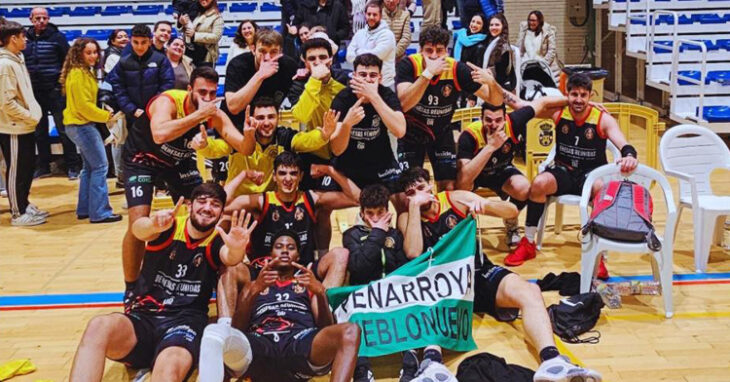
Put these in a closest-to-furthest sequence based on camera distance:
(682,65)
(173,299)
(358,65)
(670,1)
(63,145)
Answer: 1. (173,299)
2. (358,65)
3. (63,145)
4. (682,65)
5. (670,1)

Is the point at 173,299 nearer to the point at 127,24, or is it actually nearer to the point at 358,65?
the point at 358,65

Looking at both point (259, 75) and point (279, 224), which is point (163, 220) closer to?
point (279, 224)

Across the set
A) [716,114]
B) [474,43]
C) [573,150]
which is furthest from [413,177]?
[716,114]

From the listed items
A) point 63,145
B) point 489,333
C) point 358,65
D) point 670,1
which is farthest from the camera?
point 670,1

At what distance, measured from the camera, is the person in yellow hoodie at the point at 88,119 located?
8695 millimetres

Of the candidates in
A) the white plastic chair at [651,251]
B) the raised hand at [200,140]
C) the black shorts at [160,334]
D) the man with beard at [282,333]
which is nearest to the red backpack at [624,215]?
the white plastic chair at [651,251]

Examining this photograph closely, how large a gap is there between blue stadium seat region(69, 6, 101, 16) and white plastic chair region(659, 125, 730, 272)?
1076cm

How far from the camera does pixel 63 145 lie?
1062cm

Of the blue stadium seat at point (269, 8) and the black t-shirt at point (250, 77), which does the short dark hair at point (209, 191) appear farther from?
the blue stadium seat at point (269, 8)

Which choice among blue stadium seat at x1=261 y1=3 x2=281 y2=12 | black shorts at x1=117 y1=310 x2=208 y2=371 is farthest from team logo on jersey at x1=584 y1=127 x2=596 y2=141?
blue stadium seat at x1=261 y1=3 x2=281 y2=12

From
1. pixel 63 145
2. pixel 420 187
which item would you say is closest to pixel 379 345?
pixel 420 187

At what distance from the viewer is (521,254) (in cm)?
718

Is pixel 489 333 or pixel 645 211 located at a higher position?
pixel 645 211

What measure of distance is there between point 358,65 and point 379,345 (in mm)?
2050
